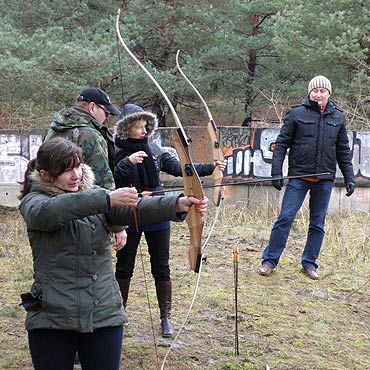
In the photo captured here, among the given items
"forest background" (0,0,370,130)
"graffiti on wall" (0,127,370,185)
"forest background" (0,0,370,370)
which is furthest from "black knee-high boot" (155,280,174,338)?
"forest background" (0,0,370,130)

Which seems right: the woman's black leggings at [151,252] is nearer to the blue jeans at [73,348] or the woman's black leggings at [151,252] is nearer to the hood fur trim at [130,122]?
the hood fur trim at [130,122]

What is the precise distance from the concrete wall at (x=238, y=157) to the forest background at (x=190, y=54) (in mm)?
1183

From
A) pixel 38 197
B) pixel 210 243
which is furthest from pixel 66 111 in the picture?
pixel 210 243

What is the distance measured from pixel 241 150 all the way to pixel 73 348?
759 centimetres

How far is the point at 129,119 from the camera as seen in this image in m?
3.50

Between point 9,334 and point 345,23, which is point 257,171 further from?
point 9,334

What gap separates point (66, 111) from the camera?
312 cm

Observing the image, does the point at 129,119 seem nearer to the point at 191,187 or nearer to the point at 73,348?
the point at 191,187

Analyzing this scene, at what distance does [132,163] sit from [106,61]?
7.78 m

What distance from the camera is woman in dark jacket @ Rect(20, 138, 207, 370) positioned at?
220 cm

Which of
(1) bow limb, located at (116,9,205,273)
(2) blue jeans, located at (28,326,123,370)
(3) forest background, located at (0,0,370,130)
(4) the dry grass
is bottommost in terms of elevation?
(4) the dry grass

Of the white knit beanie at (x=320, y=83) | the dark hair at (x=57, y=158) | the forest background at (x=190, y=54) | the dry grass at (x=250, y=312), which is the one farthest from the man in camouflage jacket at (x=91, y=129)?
the forest background at (x=190, y=54)

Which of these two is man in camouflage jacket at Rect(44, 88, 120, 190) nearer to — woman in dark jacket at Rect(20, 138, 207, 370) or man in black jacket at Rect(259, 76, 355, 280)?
woman in dark jacket at Rect(20, 138, 207, 370)

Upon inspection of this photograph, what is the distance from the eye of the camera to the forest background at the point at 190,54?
11.0 meters
